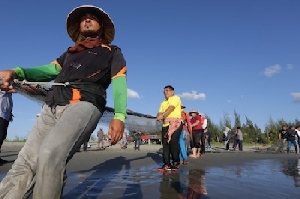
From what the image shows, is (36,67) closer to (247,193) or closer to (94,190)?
(94,190)

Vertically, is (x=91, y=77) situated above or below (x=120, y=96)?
above

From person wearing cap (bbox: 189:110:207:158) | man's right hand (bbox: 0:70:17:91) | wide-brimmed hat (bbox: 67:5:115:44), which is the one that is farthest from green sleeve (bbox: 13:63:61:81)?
person wearing cap (bbox: 189:110:207:158)

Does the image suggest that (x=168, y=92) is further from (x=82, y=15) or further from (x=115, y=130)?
(x=115, y=130)

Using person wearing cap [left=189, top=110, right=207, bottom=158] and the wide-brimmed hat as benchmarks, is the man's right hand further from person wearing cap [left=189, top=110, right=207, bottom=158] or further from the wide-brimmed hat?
person wearing cap [left=189, top=110, right=207, bottom=158]

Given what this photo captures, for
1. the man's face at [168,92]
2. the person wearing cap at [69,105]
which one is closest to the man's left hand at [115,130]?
the person wearing cap at [69,105]

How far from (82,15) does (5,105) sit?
17.0ft

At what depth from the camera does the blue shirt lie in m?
7.66

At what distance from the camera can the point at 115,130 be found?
2715mm

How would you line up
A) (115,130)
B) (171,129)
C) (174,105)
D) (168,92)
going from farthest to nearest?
(168,92) → (174,105) → (171,129) → (115,130)

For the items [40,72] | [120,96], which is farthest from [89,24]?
[120,96]

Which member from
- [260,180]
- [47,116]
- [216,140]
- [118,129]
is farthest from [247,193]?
[216,140]

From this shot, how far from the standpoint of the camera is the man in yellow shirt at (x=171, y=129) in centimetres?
762

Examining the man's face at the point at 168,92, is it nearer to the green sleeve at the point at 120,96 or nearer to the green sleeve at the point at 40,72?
the green sleeve at the point at 40,72

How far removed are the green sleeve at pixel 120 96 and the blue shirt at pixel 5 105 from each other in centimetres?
564
